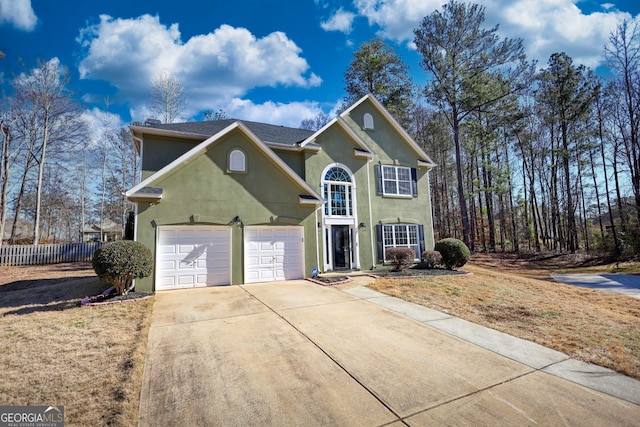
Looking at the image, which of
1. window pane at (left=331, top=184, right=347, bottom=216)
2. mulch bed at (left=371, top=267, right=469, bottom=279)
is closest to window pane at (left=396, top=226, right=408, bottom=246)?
mulch bed at (left=371, top=267, right=469, bottom=279)

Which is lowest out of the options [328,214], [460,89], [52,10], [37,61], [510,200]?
[328,214]

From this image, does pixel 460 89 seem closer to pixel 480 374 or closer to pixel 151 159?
pixel 151 159

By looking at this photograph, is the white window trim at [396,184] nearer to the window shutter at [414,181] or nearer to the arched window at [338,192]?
the window shutter at [414,181]

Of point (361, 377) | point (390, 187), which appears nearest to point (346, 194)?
point (390, 187)

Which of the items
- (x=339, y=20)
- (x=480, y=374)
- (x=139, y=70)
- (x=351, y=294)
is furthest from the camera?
(x=139, y=70)

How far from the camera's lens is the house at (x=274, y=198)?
31.8ft

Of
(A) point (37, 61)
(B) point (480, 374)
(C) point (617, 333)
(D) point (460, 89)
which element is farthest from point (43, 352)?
(A) point (37, 61)

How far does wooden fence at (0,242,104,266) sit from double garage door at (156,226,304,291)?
16.6m

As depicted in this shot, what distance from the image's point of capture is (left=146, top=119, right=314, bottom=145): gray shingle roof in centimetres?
1248

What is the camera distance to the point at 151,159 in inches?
461

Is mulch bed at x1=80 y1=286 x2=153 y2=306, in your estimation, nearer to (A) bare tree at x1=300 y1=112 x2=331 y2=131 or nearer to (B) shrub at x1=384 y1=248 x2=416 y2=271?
(B) shrub at x1=384 y1=248 x2=416 y2=271

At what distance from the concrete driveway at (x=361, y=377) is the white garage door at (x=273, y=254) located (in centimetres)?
417

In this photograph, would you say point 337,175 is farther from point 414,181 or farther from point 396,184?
point 414,181

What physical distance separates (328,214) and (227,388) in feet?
34.4
